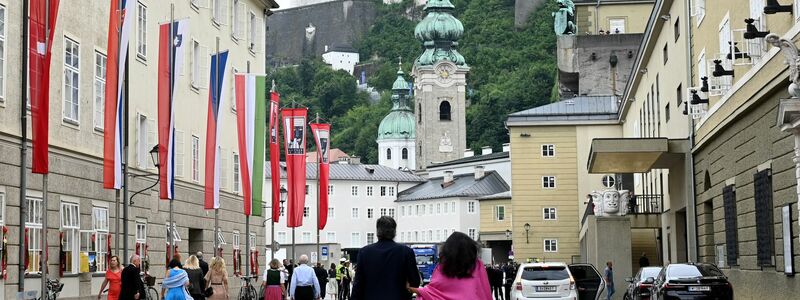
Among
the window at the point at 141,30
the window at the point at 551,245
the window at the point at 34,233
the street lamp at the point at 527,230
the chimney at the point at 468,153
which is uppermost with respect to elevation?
the chimney at the point at 468,153

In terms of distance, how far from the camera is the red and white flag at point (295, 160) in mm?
40656

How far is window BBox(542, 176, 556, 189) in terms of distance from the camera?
242ft

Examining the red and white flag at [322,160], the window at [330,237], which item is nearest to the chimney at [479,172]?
the window at [330,237]

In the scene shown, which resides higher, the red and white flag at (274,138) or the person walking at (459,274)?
the red and white flag at (274,138)

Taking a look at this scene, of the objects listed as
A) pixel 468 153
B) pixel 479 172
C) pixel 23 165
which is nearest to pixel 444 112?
pixel 468 153

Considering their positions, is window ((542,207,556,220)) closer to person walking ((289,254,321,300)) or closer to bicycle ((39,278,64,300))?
bicycle ((39,278,64,300))

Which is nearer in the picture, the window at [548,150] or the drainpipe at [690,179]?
the drainpipe at [690,179]

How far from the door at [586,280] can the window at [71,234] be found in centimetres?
1273

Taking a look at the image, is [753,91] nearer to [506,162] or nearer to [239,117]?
[239,117]

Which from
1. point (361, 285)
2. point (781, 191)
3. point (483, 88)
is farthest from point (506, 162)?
point (361, 285)

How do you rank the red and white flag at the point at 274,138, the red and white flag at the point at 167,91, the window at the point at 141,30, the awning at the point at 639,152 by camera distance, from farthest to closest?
1. the red and white flag at the point at 274,138
2. the awning at the point at 639,152
3. the window at the point at 141,30
4. the red and white flag at the point at 167,91

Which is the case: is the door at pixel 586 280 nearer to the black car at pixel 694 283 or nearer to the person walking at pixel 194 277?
the black car at pixel 694 283

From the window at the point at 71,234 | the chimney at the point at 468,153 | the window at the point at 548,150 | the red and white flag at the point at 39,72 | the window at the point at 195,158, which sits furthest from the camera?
the chimney at the point at 468,153

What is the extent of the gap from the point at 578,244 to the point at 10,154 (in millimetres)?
52436
